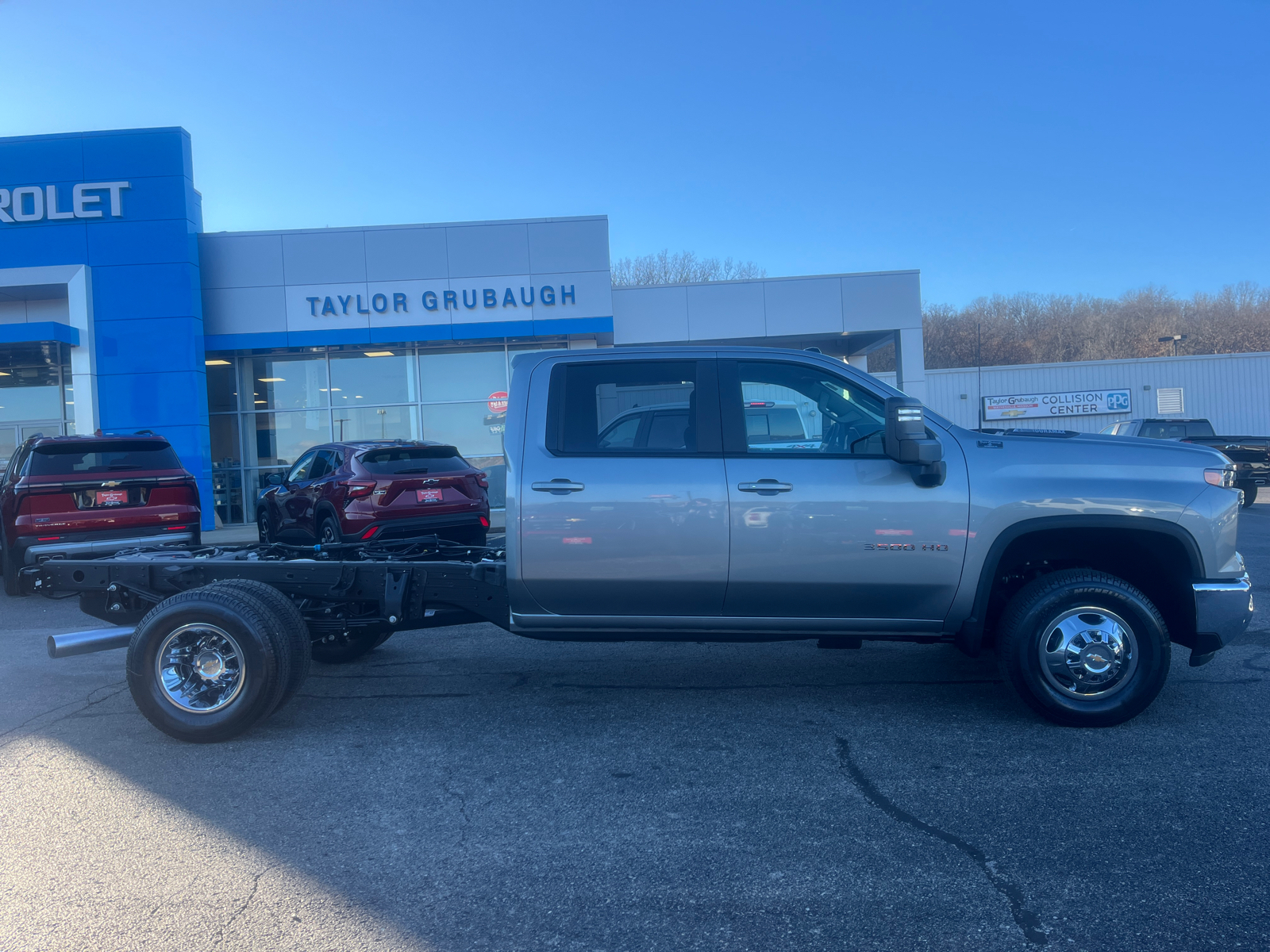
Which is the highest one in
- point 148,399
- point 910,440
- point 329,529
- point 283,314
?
point 283,314

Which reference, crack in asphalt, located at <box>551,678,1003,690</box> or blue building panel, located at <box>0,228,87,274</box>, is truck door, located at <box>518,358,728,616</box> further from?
blue building panel, located at <box>0,228,87,274</box>

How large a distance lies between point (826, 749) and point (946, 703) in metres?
1.13

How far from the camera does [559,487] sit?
4.81 m

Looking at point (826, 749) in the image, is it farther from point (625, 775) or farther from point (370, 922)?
point (370, 922)

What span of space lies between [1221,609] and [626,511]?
3.06 metres

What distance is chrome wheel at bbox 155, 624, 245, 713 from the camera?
486 cm

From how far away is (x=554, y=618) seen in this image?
494 cm

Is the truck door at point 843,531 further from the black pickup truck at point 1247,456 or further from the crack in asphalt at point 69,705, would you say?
the black pickup truck at point 1247,456

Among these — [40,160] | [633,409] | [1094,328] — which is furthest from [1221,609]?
[1094,328]

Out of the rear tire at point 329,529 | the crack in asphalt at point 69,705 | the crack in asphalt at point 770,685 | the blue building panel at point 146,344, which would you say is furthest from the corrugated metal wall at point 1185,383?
the crack in asphalt at point 69,705

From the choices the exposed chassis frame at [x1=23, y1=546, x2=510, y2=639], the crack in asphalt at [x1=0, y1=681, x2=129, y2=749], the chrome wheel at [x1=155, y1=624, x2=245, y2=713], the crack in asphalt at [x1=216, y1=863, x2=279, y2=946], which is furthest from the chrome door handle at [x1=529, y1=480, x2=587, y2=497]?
the crack in asphalt at [x1=0, y1=681, x2=129, y2=749]

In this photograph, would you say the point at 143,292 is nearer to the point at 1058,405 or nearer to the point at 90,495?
the point at 90,495

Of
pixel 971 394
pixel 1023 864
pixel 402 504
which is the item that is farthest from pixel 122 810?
pixel 971 394

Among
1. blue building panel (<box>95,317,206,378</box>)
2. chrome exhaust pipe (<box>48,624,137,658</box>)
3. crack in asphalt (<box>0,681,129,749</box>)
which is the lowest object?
crack in asphalt (<box>0,681,129,749</box>)
